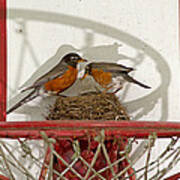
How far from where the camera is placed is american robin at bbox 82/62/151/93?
117 centimetres

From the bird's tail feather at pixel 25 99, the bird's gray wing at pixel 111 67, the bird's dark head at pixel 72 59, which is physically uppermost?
the bird's dark head at pixel 72 59

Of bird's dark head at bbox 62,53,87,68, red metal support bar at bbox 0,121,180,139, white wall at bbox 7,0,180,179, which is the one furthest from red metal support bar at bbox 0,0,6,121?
red metal support bar at bbox 0,121,180,139

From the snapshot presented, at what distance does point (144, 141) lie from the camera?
121 centimetres

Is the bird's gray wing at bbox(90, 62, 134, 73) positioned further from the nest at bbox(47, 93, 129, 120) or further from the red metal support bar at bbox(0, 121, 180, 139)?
the red metal support bar at bbox(0, 121, 180, 139)

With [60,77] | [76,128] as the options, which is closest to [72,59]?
[60,77]

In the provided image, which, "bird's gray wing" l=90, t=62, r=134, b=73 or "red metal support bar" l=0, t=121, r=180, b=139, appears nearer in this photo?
"red metal support bar" l=0, t=121, r=180, b=139

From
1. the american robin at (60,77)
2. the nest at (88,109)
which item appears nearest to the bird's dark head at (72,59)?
the american robin at (60,77)

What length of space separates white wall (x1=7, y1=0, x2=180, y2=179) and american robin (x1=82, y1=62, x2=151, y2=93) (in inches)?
2.7

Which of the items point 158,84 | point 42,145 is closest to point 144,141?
point 158,84

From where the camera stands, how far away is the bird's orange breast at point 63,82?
1138mm

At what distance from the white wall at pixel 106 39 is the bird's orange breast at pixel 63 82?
123 mm

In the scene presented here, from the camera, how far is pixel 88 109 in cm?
103

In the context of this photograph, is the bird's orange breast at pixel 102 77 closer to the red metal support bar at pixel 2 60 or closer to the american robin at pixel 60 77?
the american robin at pixel 60 77

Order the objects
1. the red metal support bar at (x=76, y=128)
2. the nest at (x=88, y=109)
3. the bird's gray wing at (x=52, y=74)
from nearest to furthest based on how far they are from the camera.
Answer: the red metal support bar at (x=76, y=128) < the nest at (x=88, y=109) < the bird's gray wing at (x=52, y=74)
